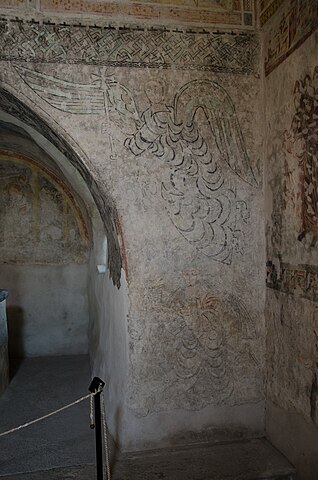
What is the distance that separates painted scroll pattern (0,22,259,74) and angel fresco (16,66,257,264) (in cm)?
16

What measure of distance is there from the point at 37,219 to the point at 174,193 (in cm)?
373

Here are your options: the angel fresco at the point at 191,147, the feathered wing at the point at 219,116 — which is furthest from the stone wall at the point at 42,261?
the feathered wing at the point at 219,116

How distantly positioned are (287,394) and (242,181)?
1655 mm

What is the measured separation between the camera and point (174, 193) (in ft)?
12.2

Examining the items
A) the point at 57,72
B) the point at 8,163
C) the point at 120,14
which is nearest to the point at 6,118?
the point at 57,72

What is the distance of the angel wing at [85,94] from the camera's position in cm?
352

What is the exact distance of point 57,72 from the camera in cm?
354

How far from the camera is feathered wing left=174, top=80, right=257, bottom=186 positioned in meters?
3.73

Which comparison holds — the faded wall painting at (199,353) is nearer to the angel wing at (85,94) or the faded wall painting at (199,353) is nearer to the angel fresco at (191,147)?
the angel fresco at (191,147)

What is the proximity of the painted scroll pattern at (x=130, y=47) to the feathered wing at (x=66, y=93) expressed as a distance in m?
0.13

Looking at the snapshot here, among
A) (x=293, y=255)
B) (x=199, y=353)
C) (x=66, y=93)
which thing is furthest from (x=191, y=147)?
(x=199, y=353)

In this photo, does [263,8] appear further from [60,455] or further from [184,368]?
[60,455]

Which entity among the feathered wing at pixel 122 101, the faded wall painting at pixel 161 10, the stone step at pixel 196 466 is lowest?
the stone step at pixel 196 466

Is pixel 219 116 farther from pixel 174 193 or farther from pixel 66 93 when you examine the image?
pixel 66 93
